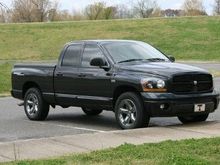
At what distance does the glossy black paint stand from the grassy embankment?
3104cm

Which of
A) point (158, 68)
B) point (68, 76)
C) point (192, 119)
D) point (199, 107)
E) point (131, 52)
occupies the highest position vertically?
point (131, 52)

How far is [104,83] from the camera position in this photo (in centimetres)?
1173

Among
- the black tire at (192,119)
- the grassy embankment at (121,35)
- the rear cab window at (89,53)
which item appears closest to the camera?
the black tire at (192,119)

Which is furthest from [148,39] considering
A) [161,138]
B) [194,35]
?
[161,138]

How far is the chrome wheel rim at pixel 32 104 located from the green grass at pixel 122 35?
31.2m

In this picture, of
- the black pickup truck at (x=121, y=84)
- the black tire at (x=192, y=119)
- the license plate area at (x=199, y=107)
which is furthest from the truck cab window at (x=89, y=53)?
the license plate area at (x=199, y=107)

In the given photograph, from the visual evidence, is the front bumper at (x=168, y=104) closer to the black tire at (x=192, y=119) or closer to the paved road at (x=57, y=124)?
the black tire at (x=192, y=119)

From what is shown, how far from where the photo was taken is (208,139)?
8867 millimetres

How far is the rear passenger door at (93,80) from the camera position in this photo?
1173cm

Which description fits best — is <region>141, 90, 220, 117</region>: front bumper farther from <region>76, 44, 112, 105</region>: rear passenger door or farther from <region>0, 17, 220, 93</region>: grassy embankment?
<region>0, 17, 220, 93</region>: grassy embankment

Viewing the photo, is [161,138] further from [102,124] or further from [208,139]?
[102,124]

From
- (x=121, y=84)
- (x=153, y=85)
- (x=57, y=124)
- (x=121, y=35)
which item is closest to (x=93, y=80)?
(x=121, y=84)

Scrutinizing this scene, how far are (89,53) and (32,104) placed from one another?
2.07 m

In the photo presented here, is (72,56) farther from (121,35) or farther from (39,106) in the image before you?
(121,35)
